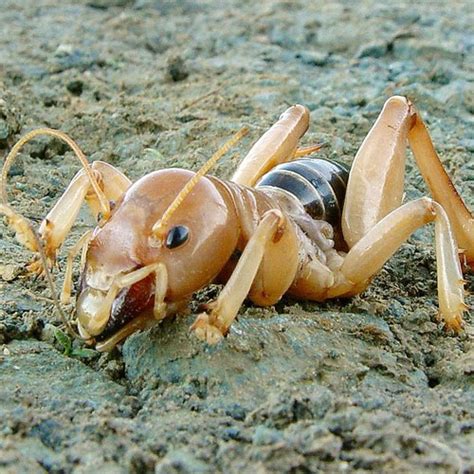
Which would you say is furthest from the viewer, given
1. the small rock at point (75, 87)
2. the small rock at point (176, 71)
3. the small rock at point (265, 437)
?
the small rock at point (176, 71)

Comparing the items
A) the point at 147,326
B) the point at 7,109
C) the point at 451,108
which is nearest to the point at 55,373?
the point at 147,326

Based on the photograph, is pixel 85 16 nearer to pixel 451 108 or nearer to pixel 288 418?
pixel 451 108

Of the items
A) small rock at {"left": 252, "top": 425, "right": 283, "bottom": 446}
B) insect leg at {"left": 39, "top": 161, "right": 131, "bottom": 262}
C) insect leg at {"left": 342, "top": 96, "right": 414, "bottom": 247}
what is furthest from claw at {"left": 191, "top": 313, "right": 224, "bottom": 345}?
insect leg at {"left": 342, "top": 96, "right": 414, "bottom": 247}

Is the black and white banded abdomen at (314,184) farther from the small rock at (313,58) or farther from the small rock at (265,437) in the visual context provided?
the small rock at (313,58)

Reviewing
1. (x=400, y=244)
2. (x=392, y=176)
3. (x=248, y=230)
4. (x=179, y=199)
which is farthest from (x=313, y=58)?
(x=179, y=199)

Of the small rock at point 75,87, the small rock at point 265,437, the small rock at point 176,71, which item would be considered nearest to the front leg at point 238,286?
the small rock at point 265,437

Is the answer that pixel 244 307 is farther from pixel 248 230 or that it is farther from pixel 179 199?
pixel 179 199

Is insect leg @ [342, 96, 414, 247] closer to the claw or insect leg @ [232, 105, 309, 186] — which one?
insect leg @ [232, 105, 309, 186]
